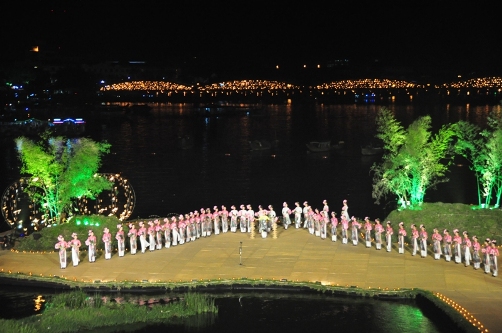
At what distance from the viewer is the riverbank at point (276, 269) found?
31.4 meters

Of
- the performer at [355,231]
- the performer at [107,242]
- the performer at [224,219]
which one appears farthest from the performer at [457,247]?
the performer at [107,242]

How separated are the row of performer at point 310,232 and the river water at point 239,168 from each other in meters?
16.0

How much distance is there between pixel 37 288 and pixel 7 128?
84308 mm

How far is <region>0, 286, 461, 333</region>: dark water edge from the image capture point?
28250 mm

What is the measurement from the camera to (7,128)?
11244 cm

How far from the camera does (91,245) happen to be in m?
35.8

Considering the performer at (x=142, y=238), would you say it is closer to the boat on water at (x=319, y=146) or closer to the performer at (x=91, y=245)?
the performer at (x=91, y=245)

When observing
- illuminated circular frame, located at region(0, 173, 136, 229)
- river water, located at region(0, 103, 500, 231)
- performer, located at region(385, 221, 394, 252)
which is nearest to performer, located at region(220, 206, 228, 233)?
illuminated circular frame, located at region(0, 173, 136, 229)

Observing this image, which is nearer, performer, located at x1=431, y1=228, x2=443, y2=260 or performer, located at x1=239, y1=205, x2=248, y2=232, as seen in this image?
performer, located at x1=431, y1=228, x2=443, y2=260

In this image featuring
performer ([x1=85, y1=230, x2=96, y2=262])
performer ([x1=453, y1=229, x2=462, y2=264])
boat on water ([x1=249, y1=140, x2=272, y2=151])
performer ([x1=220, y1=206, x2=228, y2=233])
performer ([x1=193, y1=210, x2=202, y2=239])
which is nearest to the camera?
performer ([x1=453, y1=229, x2=462, y2=264])

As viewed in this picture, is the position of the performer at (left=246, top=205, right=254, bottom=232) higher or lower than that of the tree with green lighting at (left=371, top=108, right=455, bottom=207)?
lower

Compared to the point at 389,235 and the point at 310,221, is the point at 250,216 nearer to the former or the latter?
the point at 310,221

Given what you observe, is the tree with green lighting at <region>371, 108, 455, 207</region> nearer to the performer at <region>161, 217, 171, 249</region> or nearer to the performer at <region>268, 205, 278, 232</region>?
the performer at <region>268, 205, 278, 232</region>

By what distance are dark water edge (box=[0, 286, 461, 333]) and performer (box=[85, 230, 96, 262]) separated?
410 centimetres
